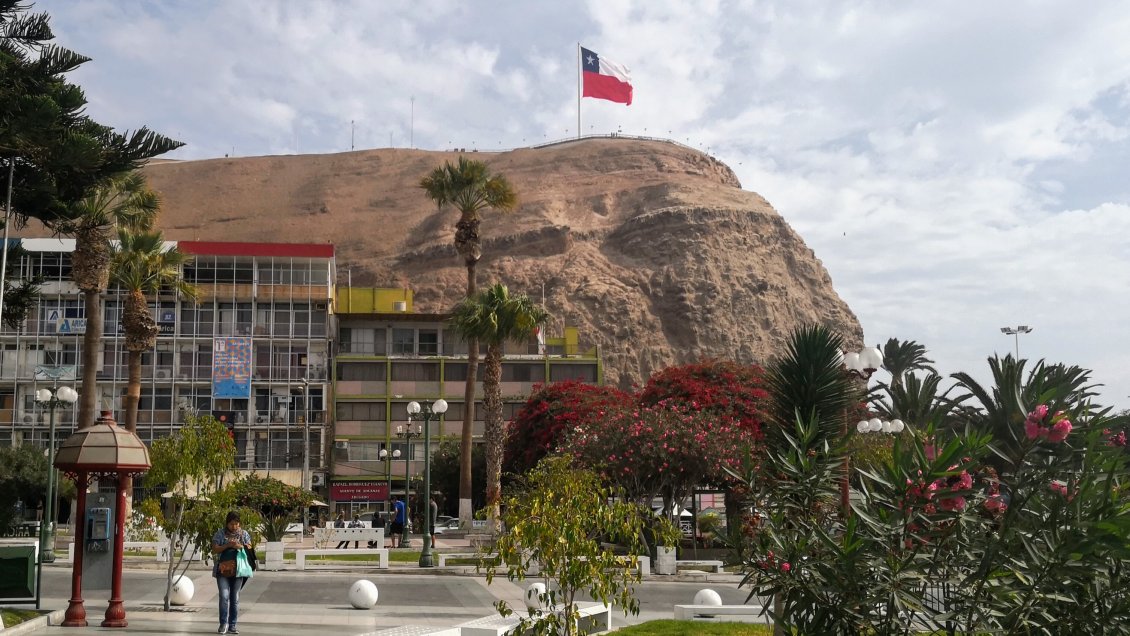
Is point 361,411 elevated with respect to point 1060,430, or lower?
elevated

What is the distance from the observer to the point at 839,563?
7938 millimetres

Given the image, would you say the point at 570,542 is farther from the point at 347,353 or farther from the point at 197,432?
the point at 347,353

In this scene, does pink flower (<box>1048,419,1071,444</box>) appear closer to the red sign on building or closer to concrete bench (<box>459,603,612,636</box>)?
concrete bench (<box>459,603,612,636</box>)

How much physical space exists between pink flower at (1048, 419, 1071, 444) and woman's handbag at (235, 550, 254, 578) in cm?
913

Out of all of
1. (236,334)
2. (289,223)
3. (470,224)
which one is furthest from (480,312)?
(289,223)

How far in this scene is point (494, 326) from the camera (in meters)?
36.9

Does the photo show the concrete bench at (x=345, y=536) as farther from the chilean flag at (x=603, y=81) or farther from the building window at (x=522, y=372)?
the chilean flag at (x=603, y=81)

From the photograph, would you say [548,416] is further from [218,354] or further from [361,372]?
[218,354]

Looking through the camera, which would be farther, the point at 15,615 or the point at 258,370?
the point at 258,370

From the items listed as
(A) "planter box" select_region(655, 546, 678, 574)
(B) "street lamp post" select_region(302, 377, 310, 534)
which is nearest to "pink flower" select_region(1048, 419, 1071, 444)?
(A) "planter box" select_region(655, 546, 678, 574)

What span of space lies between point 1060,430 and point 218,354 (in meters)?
55.1

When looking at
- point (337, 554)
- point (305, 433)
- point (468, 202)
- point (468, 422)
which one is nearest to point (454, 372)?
point (305, 433)


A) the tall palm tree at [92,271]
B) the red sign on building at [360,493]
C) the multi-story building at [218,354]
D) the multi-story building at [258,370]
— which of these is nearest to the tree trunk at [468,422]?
the red sign on building at [360,493]

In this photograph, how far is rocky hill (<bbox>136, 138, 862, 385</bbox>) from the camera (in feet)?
343
